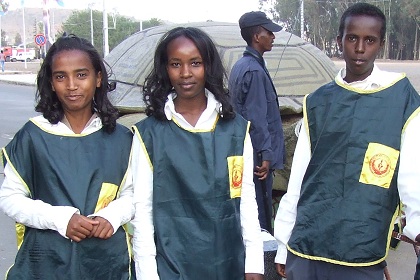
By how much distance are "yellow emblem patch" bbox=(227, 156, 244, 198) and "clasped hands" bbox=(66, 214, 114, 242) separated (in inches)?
19.1

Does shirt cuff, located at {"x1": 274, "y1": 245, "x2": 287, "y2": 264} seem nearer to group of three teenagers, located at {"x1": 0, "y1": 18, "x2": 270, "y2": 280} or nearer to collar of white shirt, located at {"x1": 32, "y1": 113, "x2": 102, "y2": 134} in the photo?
group of three teenagers, located at {"x1": 0, "y1": 18, "x2": 270, "y2": 280}

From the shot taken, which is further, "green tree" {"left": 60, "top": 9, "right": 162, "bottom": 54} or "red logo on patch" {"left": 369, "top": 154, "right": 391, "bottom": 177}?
"green tree" {"left": 60, "top": 9, "right": 162, "bottom": 54}

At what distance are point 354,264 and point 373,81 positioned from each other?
2.26 feet

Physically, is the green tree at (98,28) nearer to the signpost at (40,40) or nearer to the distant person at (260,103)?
the signpost at (40,40)

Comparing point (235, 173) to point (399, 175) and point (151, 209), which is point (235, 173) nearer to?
point (151, 209)

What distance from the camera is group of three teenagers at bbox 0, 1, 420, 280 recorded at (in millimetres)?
2139

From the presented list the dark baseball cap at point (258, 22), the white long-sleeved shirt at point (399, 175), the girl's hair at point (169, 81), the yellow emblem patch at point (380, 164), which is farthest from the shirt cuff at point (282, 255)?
the dark baseball cap at point (258, 22)

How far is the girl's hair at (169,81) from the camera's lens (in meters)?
2.27

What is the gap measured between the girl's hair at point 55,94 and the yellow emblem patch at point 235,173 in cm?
49

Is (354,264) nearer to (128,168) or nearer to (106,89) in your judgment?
(128,168)

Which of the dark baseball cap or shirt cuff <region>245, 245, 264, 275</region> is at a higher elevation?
the dark baseball cap

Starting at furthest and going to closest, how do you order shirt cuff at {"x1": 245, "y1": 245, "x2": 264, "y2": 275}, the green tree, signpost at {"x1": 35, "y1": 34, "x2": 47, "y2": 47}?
the green tree, signpost at {"x1": 35, "y1": 34, "x2": 47, "y2": 47}, shirt cuff at {"x1": 245, "y1": 245, "x2": 264, "y2": 275}

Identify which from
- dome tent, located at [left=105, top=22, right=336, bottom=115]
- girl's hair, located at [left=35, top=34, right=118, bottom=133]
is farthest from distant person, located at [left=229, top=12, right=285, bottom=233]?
girl's hair, located at [left=35, top=34, right=118, bottom=133]

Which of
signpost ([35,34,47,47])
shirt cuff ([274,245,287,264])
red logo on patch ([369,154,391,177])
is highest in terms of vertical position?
red logo on patch ([369,154,391,177])
